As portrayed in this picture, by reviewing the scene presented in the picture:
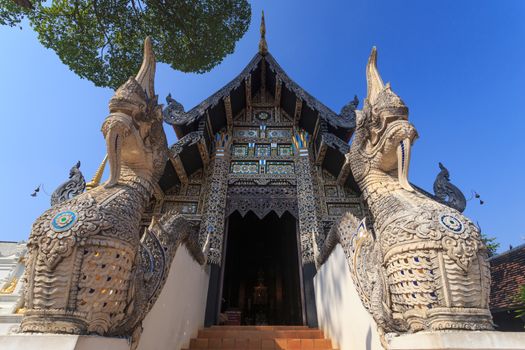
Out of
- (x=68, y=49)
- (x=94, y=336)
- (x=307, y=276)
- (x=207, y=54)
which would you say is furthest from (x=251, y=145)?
(x=94, y=336)

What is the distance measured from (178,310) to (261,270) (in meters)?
7.98

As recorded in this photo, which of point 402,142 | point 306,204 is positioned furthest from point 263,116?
point 402,142

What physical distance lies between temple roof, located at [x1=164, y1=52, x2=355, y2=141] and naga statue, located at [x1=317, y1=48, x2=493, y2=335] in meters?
4.19

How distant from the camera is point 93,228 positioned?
1764mm

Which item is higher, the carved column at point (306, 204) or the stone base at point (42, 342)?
the carved column at point (306, 204)

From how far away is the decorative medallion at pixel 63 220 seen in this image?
1738mm

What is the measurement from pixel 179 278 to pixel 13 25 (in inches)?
253

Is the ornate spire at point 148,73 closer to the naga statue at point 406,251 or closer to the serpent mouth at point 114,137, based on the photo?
the serpent mouth at point 114,137

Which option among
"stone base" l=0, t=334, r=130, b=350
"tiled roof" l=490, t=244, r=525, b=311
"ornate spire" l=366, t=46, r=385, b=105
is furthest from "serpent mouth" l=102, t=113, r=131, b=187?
"tiled roof" l=490, t=244, r=525, b=311

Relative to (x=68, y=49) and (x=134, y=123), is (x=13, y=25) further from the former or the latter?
(x=134, y=123)

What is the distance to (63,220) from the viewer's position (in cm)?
177

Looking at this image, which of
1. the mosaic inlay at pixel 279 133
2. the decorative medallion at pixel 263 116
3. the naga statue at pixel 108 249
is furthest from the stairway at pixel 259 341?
the decorative medallion at pixel 263 116

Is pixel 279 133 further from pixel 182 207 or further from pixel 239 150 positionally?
pixel 182 207

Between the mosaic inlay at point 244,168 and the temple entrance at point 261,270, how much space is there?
2221 millimetres
